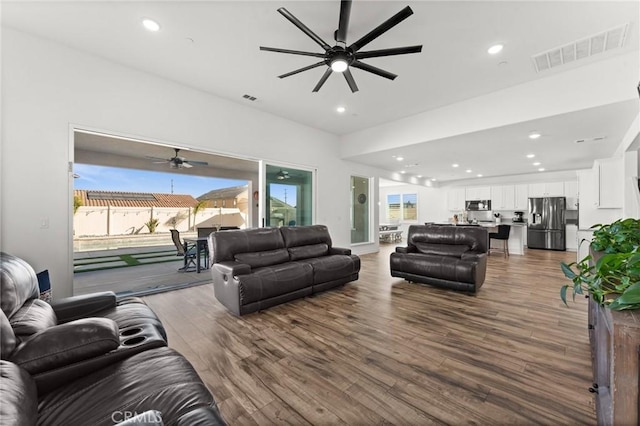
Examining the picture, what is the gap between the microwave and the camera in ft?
31.9

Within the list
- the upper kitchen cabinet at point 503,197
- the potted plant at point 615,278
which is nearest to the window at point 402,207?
the upper kitchen cabinet at point 503,197

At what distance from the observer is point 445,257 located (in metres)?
4.07

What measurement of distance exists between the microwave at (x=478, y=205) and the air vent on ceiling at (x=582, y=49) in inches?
283

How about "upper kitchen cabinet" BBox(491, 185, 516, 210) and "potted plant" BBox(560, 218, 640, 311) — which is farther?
"upper kitchen cabinet" BBox(491, 185, 516, 210)

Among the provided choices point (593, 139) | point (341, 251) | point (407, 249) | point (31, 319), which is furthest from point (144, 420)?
point (593, 139)

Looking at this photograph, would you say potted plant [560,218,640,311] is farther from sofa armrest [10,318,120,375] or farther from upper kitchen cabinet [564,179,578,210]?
upper kitchen cabinet [564,179,578,210]

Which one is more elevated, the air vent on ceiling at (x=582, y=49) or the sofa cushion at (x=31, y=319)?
the air vent on ceiling at (x=582, y=49)

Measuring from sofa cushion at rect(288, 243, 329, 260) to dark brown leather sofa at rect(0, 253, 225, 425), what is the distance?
2584mm

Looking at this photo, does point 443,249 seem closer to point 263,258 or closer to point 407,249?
point 407,249

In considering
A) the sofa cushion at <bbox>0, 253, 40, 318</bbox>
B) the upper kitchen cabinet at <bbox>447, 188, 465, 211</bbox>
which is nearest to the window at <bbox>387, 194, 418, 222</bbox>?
the upper kitchen cabinet at <bbox>447, 188, 465, 211</bbox>

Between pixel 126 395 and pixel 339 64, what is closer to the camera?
pixel 126 395

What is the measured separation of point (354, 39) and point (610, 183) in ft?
18.7

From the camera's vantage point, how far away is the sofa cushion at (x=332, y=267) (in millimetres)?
3710

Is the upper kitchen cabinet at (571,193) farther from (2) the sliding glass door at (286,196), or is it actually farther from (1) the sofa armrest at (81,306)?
(1) the sofa armrest at (81,306)
